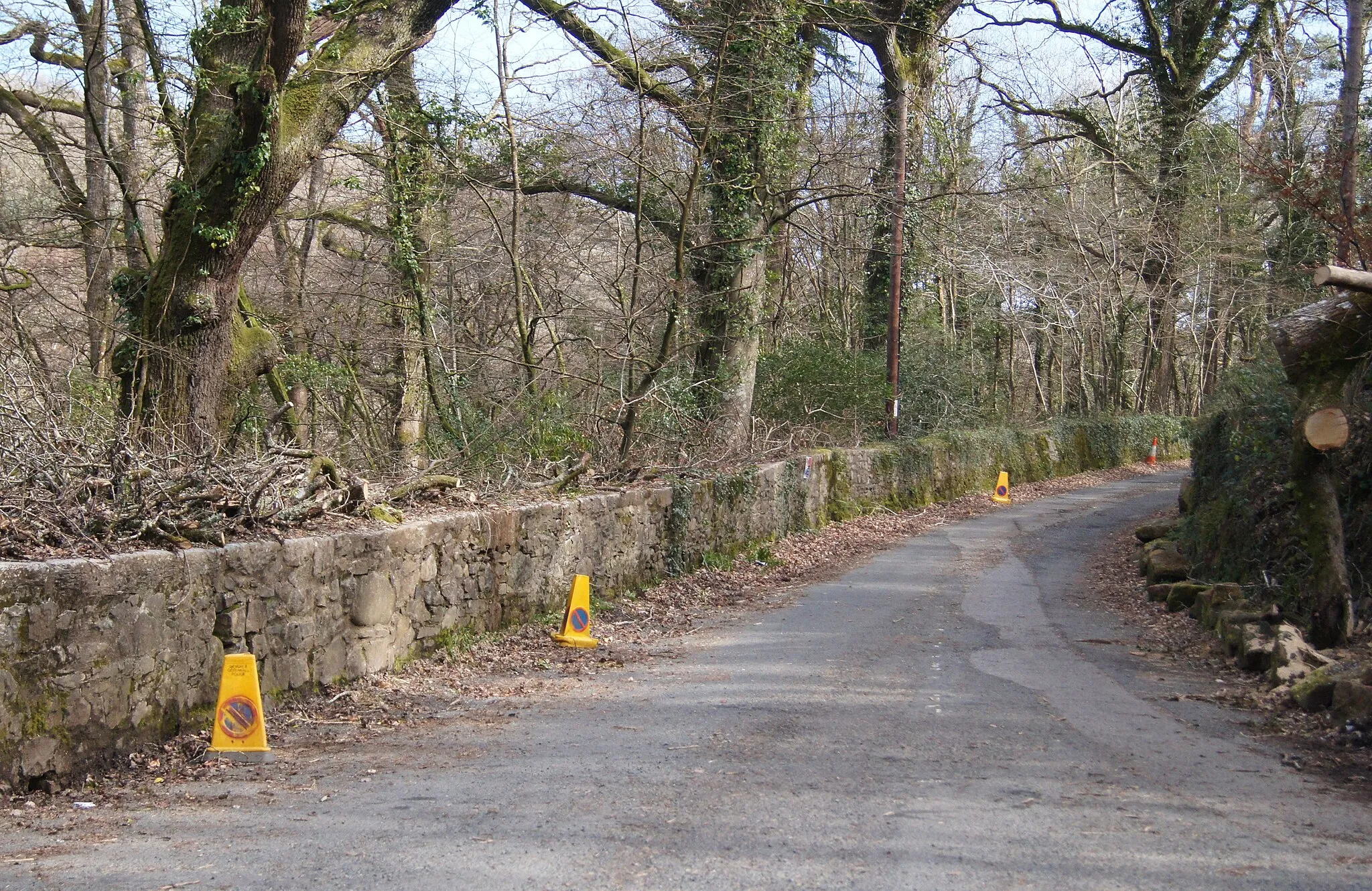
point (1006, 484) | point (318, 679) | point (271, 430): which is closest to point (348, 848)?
point (318, 679)

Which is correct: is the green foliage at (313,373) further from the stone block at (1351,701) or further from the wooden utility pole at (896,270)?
the stone block at (1351,701)

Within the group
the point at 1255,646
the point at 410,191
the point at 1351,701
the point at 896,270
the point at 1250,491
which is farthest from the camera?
the point at 896,270

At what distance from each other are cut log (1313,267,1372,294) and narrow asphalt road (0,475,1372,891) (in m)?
3.13

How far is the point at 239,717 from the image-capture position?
255 inches

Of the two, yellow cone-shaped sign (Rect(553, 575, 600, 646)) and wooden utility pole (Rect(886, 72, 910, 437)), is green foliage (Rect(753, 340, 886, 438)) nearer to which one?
wooden utility pole (Rect(886, 72, 910, 437))

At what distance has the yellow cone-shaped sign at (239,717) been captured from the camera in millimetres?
6441

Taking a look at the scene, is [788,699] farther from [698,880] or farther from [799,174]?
[799,174]

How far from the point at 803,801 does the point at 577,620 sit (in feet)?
16.9

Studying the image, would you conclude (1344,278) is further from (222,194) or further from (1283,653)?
(222,194)

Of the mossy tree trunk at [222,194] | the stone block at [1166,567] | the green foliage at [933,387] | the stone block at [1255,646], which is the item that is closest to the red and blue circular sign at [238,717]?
the mossy tree trunk at [222,194]

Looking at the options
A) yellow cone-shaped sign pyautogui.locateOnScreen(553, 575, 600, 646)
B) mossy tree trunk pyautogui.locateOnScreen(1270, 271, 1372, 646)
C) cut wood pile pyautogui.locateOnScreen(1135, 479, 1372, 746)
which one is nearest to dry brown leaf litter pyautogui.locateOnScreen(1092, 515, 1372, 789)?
cut wood pile pyautogui.locateOnScreen(1135, 479, 1372, 746)

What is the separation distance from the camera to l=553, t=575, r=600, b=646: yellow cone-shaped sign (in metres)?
10.4

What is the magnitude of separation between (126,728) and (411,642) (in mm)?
2862

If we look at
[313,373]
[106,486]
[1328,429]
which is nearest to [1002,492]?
[313,373]
